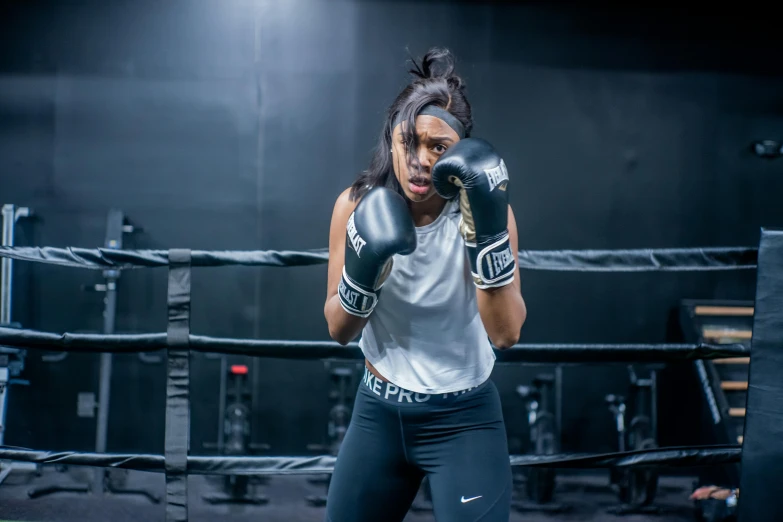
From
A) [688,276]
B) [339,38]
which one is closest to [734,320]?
[688,276]

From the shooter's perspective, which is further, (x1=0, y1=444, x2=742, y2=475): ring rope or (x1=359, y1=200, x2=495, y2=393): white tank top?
(x1=0, y1=444, x2=742, y2=475): ring rope

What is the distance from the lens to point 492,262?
1392 millimetres

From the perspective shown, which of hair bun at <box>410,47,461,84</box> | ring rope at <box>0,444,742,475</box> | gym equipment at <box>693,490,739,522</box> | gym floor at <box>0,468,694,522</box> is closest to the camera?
hair bun at <box>410,47,461,84</box>

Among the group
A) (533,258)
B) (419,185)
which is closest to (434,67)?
(419,185)

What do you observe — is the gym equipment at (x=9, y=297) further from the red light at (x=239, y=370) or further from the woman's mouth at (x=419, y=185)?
the woman's mouth at (x=419, y=185)

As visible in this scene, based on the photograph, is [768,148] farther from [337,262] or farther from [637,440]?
[337,262]

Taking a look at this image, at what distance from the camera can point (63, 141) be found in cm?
455

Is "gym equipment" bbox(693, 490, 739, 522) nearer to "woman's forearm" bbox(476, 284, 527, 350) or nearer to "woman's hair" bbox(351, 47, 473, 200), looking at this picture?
"woman's forearm" bbox(476, 284, 527, 350)

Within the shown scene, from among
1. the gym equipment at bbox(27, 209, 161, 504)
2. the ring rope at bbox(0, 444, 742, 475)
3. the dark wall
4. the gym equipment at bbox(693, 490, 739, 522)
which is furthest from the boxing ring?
the dark wall

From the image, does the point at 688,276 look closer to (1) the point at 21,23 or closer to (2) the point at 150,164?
(2) the point at 150,164

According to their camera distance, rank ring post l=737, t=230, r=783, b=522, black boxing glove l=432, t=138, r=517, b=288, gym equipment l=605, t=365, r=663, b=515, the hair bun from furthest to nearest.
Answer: gym equipment l=605, t=365, r=663, b=515
ring post l=737, t=230, r=783, b=522
the hair bun
black boxing glove l=432, t=138, r=517, b=288

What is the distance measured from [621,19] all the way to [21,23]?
12.2 ft

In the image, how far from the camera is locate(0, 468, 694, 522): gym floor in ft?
11.8

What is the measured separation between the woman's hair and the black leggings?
0.45 metres
